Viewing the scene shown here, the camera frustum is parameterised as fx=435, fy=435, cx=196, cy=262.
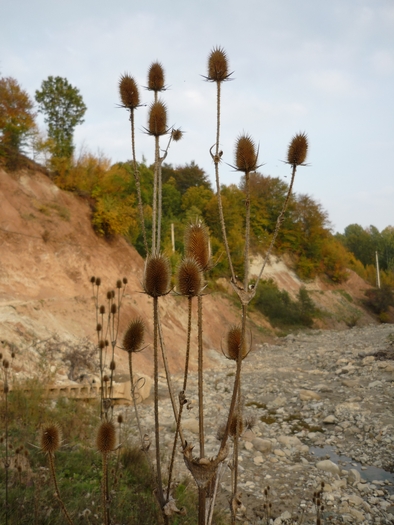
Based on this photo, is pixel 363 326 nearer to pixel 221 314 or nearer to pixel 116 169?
pixel 221 314

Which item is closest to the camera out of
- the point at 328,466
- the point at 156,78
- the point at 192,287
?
the point at 192,287

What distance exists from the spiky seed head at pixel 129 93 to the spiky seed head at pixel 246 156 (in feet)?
2.73

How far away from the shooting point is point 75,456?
17.3 feet

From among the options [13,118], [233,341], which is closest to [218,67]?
[233,341]

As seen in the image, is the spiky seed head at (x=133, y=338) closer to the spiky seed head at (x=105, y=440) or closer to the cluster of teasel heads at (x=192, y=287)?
the cluster of teasel heads at (x=192, y=287)

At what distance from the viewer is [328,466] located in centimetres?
696

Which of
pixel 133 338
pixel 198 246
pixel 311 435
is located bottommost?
pixel 311 435

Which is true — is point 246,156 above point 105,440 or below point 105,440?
above

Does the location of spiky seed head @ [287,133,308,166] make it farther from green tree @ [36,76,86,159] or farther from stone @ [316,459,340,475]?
green tree @ [36,76,86,159]

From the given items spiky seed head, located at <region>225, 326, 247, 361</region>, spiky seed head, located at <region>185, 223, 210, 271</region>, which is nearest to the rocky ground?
spiky seed head, located at <region>225, 326, 247, 361</region>

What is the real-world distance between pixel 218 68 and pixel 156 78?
0.47 m

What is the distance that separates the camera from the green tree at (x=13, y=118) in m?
19.5

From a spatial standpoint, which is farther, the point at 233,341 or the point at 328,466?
the point at 328,466

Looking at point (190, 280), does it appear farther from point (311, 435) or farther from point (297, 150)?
point (311, 435)
